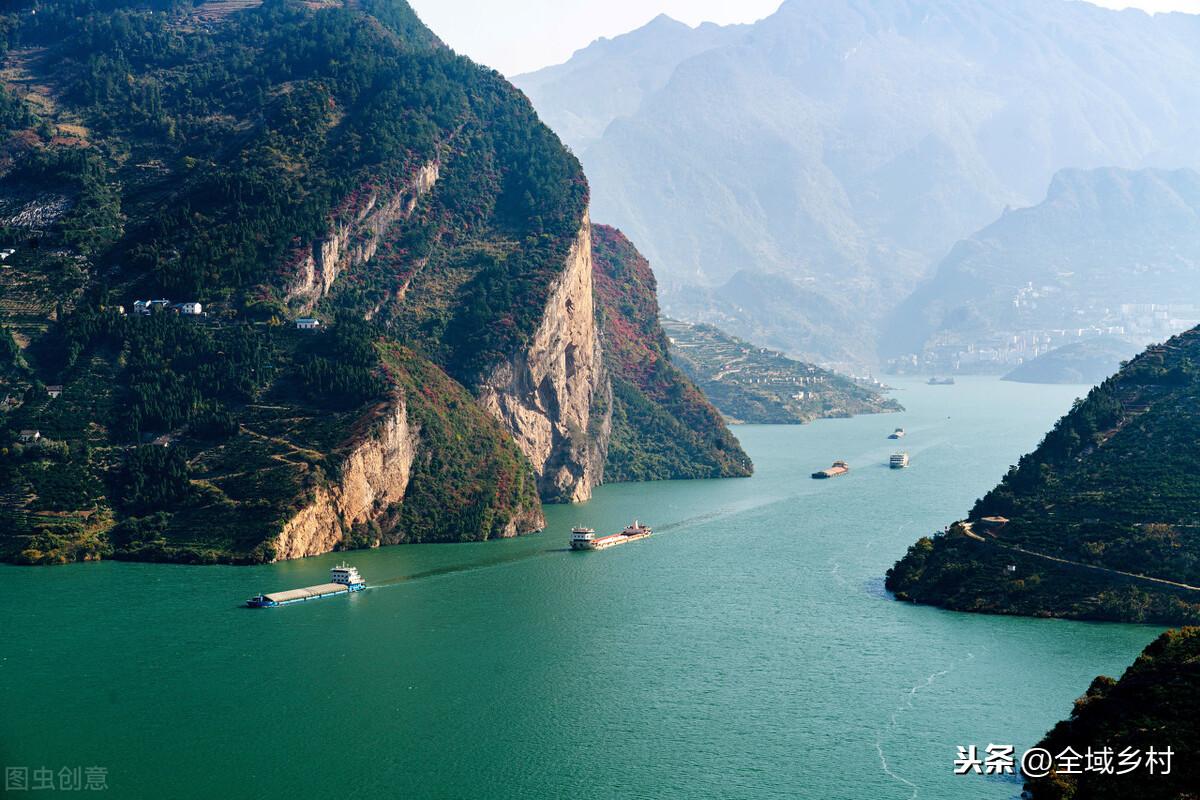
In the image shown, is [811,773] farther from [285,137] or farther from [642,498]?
[285,137]

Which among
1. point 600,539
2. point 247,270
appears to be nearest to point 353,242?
point 247,270

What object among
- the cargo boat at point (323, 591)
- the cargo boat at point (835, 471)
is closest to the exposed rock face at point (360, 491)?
the cargo boat at point (323, 591)

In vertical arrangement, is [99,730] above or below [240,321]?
below

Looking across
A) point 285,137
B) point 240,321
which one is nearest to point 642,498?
point 240,321

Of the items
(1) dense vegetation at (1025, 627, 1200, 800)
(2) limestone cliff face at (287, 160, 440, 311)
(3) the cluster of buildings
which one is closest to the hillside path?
(1) dense vegetation at (1025, 627, 1200, 800)

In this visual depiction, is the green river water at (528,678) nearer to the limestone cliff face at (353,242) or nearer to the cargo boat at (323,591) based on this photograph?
the cargo boat at (323,591)
